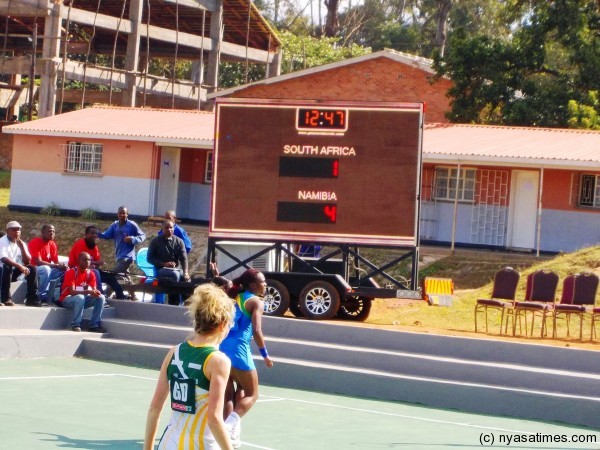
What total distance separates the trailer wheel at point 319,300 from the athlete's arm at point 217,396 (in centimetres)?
1248

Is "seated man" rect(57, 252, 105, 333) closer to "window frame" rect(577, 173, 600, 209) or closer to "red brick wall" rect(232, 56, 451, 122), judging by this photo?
"window frame" rect(577, 173, 600, 209)

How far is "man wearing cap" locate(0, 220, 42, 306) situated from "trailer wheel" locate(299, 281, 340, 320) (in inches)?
175

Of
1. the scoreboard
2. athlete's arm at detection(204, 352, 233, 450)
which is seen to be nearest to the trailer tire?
the scoreboard

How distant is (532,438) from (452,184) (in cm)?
1875

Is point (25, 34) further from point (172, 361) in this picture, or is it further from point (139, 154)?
point (172, 361)

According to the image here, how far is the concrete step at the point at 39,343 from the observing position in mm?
16422

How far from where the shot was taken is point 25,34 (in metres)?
42.2

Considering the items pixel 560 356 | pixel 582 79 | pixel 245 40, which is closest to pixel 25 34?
pixel 245 40

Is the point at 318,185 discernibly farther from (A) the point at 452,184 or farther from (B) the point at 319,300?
(A) the point at 452,184

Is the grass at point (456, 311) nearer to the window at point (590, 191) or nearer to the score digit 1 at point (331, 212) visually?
the score digit 1 at point (331, 212)

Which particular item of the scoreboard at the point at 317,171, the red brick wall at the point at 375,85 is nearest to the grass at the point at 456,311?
the scoreboard at the point at 317,171

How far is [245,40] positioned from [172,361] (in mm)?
39572

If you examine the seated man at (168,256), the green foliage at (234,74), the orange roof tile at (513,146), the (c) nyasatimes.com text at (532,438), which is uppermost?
the green foliage at (234,74)

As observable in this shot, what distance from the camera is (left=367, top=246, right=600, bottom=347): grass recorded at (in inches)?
739
